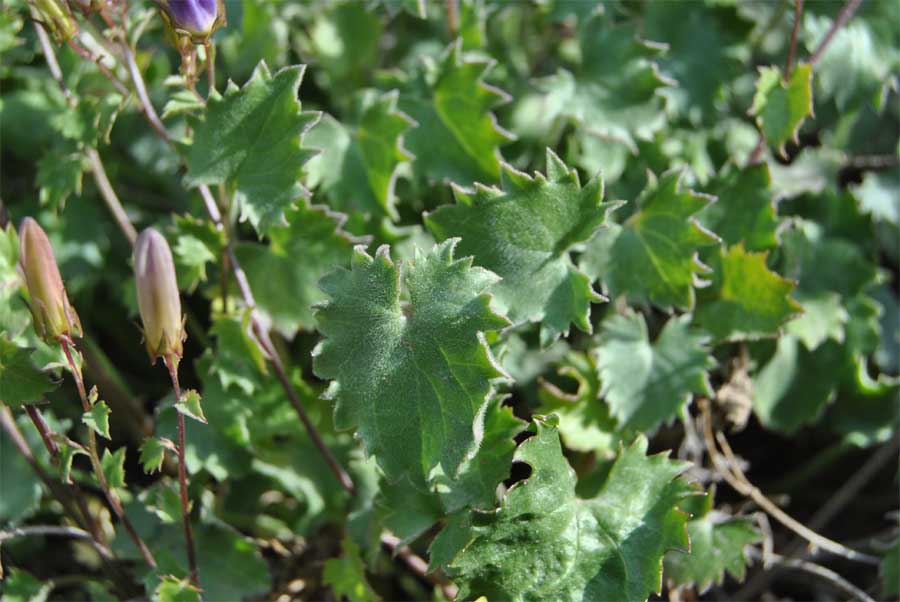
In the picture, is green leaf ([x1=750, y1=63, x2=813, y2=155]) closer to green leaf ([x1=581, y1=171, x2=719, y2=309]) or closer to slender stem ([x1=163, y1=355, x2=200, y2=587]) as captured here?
green leaf ([x1=581, y1=171, x2=719, y2=309])

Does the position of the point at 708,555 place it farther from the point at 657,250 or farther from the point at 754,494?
the point at 657,250

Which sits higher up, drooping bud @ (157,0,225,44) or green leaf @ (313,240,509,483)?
drooping bud @ (157,0,225,44)

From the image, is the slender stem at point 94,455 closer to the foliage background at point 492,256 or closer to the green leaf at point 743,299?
the foliage background at point 492,256

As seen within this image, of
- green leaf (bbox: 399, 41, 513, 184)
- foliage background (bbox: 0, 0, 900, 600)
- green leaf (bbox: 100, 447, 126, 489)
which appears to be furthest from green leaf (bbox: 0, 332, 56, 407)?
green leaf (bbox: 399, 41, 513, 184)

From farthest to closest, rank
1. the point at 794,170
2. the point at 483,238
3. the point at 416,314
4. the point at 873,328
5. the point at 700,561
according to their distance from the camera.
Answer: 1. the point at 794,170
2. the point at 873,328
3. the point at 700,561
4. the point at 483,238
5. the point at 416,314

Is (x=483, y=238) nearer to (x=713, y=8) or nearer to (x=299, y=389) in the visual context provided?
(x=299, y=389)

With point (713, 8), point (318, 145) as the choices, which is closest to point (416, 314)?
point (318, 145)
